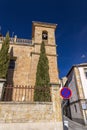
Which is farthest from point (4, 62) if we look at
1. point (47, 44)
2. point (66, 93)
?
point (66, 93)

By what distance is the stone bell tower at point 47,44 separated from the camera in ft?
40.6

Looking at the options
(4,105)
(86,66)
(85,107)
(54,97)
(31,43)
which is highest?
(31,43)

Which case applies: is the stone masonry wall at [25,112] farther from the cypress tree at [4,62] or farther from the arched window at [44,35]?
the arched window at [44,35]

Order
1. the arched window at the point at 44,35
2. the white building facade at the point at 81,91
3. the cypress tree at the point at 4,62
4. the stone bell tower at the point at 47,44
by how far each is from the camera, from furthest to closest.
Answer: the arched window at the point at 44,35, the white building facade at the point at 81,91, the stone bell tower at the point at 47,44, the cypress tree at the point at 4,62

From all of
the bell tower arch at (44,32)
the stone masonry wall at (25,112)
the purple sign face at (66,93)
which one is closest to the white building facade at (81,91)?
the bell tower arch at (44,32)

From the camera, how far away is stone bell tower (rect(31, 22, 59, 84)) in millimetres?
12375

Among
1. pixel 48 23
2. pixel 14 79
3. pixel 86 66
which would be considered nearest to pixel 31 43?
pixel 48 23

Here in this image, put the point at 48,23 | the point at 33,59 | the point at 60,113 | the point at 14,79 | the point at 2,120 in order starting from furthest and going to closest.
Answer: the point at 48,23 → the point at 33,59 → the point at 14,79 → the point at 60,113 → the point at 2,120

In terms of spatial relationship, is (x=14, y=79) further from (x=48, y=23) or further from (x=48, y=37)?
(x=48, y=23)

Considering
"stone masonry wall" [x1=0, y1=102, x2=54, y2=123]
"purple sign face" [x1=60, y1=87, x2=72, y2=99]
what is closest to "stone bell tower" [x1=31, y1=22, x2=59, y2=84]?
"stone masonry wall" [x1=0, y1=102, x2=54, y2=123]

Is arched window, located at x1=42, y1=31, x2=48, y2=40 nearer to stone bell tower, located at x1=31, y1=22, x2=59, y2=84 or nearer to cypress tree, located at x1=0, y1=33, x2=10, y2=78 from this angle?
stone bell tower, located at x1=31, y1=22, x2=59, y2=84

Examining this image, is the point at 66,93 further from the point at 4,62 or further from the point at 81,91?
the point at 81,91

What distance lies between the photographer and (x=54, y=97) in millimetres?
6055

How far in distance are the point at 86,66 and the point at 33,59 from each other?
8601 millimetres
